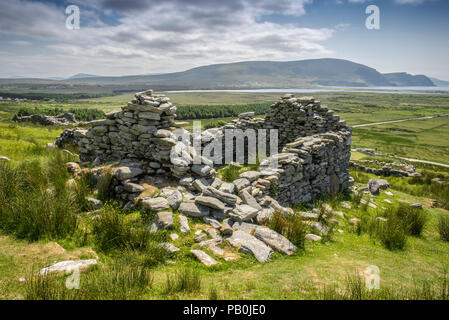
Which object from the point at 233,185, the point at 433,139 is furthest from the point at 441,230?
the point at 433,139

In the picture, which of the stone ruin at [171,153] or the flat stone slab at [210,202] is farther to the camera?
the stone ruin at [171,153]

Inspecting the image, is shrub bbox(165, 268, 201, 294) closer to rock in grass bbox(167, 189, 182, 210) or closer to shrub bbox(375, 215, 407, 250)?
rock in grass bbox(167, 189, 182, 210)

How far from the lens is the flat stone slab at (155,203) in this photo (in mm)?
5774

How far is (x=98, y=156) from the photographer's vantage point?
28.4ft

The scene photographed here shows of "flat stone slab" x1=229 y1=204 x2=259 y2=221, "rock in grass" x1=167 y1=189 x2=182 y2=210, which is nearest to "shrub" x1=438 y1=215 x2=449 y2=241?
"flat stone slab" x1=229 y1=204 x2=259 y2=221

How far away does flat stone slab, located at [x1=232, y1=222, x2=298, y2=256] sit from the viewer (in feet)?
16.9

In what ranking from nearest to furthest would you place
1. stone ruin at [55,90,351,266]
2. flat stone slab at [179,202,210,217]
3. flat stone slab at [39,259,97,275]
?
flat stone slab at [39,259,97,275] → stone ruin at [55,90,351,266] → flat stone slab at [179,202,210,217]

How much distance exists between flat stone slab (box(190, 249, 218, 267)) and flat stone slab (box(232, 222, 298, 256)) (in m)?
1.33

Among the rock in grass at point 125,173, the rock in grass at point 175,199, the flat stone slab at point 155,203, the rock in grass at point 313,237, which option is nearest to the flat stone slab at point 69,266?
the flat stone slab at point 155,203

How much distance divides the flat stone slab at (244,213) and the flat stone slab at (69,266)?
3.22 m

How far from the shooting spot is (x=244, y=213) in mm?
6055

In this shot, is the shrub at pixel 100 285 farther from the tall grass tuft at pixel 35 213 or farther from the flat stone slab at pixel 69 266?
the tall grass tuft at pixel 35 213

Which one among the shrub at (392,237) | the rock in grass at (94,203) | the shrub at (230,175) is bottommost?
the shrub at (392,237)
